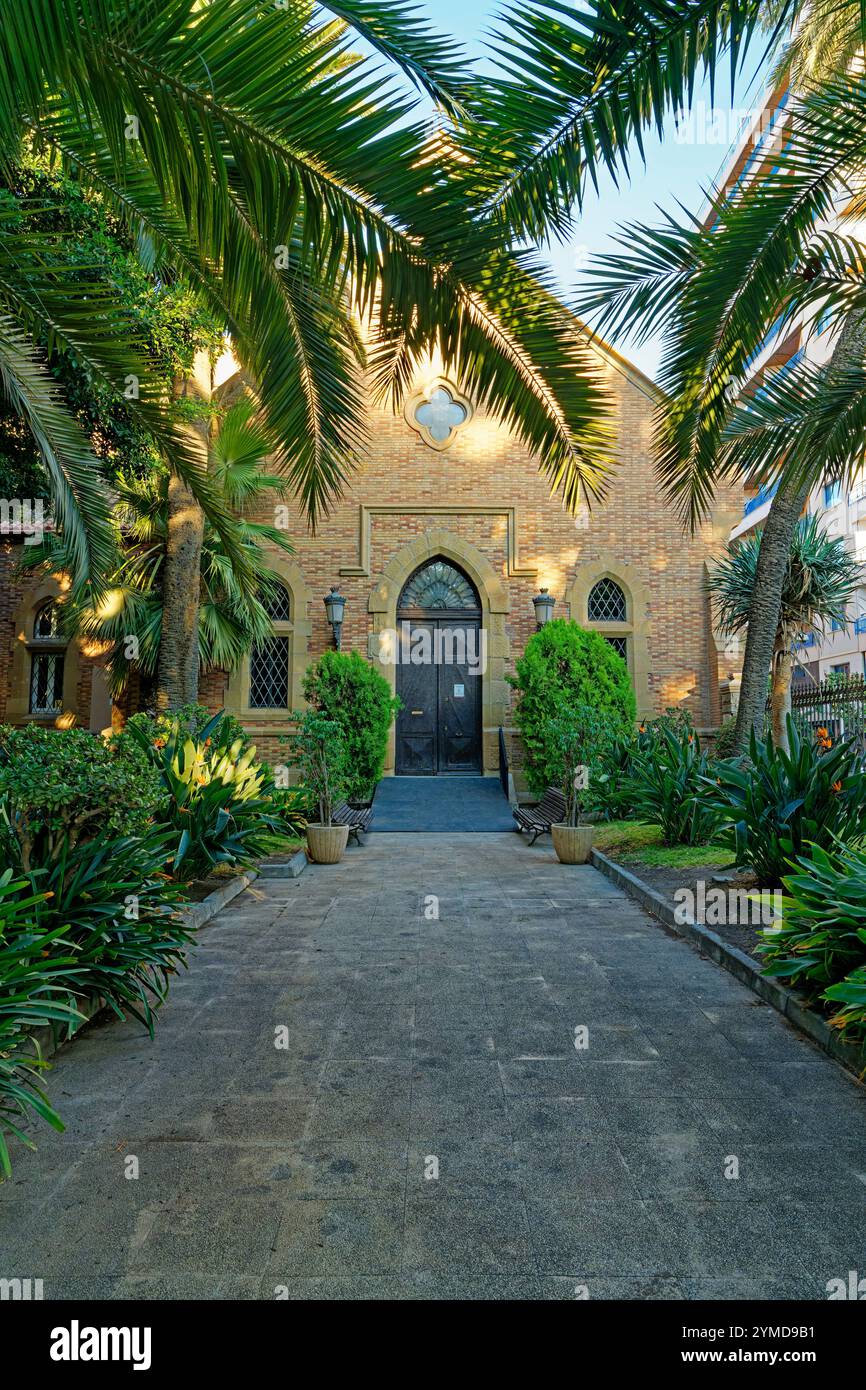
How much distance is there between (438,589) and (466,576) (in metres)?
0.65

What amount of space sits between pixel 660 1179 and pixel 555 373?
3.63 m

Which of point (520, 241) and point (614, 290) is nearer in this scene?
point (520, 241)

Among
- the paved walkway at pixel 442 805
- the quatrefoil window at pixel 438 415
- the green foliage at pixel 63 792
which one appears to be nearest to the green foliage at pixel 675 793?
the paved walkway at pixel 442 805

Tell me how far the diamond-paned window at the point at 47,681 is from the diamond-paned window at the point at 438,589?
7287mm

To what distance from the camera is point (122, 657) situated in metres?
14.7

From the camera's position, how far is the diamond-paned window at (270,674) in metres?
16.7

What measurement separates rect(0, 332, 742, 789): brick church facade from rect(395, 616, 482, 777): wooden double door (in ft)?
0.13

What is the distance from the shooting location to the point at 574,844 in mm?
A: 10117

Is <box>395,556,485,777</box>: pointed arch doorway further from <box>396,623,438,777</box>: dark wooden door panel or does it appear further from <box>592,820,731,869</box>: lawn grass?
<box>592,820,731,869</box>: lawn grass

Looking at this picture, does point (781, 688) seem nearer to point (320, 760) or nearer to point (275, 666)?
point (320, 760)

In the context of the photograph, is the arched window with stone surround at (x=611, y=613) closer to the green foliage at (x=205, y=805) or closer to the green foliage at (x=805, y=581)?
the green foliage at (x=805, y=581)
